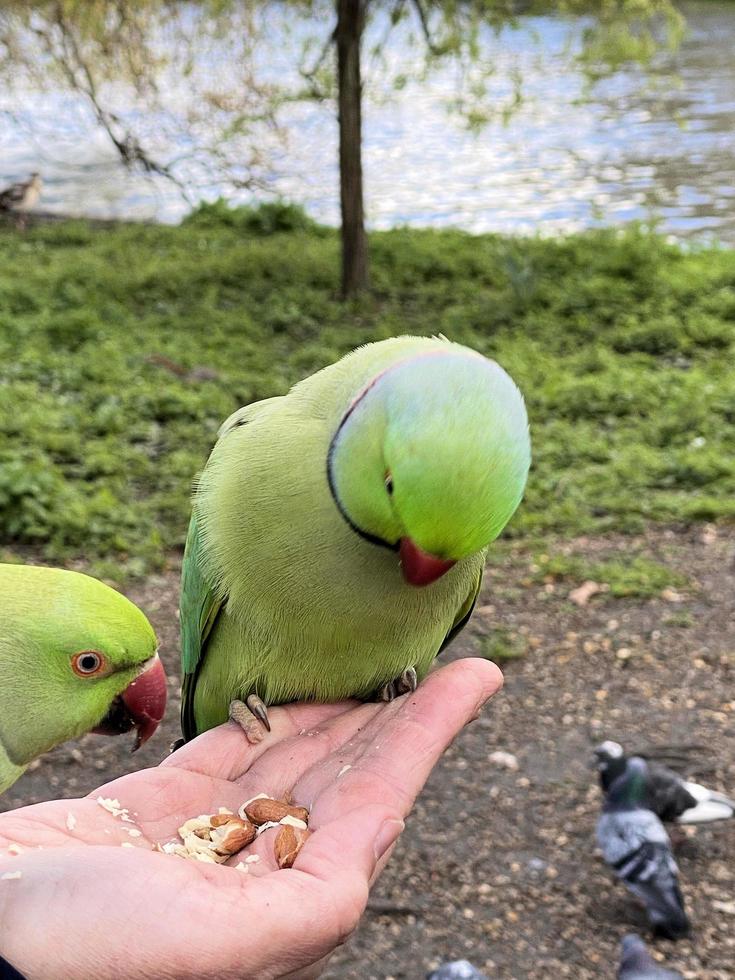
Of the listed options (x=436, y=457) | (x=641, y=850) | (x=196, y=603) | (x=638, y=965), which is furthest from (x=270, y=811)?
(x=641, y=850)

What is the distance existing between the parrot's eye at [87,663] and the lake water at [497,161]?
351 inches

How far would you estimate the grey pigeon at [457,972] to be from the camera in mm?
3318

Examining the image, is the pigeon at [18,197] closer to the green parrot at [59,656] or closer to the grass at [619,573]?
the grass at [619,573]

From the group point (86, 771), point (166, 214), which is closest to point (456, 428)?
point (86, 771)

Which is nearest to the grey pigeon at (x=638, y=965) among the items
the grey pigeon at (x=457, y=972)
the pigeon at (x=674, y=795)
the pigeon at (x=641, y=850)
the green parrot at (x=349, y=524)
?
the pigeon at (x=641, y=850)

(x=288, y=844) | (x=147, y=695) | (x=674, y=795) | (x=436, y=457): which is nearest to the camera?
(x=436, y=457)

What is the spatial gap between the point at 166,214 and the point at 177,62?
4932mm

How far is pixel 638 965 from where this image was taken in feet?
11.0

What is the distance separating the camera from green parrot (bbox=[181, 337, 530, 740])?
1.92 meters

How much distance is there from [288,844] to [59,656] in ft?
2.98

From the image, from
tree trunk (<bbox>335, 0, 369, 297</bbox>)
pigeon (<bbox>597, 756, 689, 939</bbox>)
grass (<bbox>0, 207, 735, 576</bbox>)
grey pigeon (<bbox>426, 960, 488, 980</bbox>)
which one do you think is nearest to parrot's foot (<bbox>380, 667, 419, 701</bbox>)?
grey pigeon (<bbox>426, 960, 488, 980</bbox>)

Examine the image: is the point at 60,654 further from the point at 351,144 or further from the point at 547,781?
the point at 351,144

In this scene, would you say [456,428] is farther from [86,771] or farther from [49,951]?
[86,771]

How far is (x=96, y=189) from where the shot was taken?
16.5 metres
